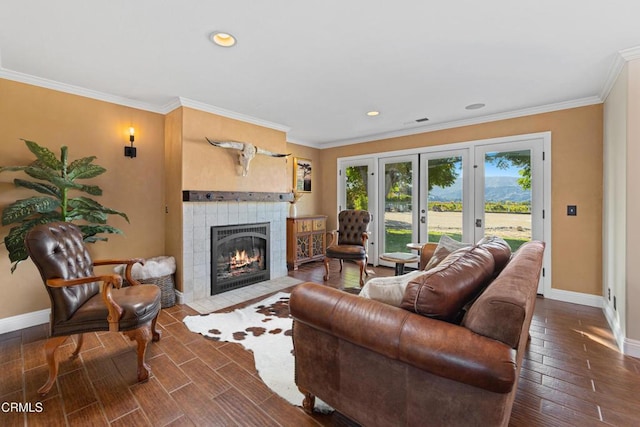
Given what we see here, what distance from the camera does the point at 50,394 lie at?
1864 millimetres

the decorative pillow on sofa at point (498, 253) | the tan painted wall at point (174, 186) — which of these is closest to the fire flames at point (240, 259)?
the tan painted wall at point (174, 186)

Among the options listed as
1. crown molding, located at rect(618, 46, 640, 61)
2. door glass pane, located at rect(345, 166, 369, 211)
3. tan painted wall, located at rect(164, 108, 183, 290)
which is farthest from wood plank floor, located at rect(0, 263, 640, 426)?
door glass pane, located at rect(345, 166, 369, 211)

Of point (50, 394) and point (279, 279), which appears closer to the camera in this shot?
point (50, 394)

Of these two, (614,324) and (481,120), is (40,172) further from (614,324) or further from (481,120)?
(614,324)

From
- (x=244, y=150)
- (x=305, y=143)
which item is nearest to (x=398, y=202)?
(x=305, y=143)

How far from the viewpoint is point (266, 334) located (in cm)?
266

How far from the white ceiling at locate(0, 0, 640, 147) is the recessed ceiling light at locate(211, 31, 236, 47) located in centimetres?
6

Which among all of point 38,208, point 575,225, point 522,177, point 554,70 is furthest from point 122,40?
point 575,225

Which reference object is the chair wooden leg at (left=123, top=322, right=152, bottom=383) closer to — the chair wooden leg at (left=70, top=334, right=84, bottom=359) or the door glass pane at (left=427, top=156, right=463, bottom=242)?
the chair wooden leg at (left=70, top=334, right=84, bottom=359)

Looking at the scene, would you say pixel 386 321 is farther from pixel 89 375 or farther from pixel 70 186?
pixel 70 186

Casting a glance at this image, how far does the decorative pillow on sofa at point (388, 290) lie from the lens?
143 cm

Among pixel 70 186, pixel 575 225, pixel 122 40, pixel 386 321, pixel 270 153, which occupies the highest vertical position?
pixel 122 40

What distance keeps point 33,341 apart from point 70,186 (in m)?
1.43

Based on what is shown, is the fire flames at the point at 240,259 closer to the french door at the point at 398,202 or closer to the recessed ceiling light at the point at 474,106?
the french door at the point at 398,202
